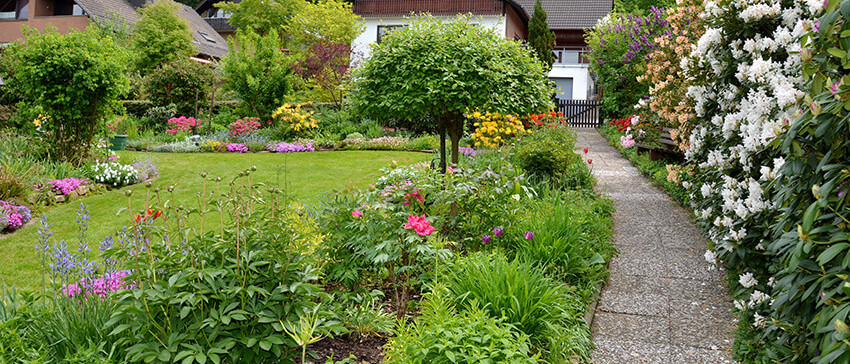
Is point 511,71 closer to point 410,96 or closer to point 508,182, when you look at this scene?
point 410,96

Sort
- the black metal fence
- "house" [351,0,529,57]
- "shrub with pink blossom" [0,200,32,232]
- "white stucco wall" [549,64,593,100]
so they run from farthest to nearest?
1. "white stucco wall" [549,64,593,100]
2. "house" [351,0,529,57]
3. the black metal fence
4. "shrub with pink blossom" [0,200,32,232]

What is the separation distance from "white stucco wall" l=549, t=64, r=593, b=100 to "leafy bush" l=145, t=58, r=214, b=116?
17996 millimetres

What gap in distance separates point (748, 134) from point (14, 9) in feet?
115

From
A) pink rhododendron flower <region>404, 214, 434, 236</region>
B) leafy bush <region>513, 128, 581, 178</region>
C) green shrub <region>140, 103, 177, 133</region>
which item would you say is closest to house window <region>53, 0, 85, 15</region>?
green shrub <region>140, 103, 177, 133</region>

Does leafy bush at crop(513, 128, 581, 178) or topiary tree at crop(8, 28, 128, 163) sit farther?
topiary tree at crop(8, 28, 128, 163)

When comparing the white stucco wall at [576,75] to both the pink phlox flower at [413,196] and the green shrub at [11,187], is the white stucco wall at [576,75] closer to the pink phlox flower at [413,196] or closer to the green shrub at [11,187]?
the green shrub at [11,187]

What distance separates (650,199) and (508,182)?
3.46 m

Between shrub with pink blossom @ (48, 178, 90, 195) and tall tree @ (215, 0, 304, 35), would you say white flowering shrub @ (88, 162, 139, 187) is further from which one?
tall tree @ (215, 0, 304, 35)

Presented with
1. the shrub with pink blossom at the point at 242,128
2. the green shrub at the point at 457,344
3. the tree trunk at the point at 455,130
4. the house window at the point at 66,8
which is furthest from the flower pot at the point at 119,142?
the house window at the point at 66,8

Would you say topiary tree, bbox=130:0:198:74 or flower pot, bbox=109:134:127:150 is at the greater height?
topiary tree, bbox=130:0:198:74

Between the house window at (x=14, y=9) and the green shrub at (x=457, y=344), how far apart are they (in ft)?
110

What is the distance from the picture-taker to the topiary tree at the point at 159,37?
23.9 m

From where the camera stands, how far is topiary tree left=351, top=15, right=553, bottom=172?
593 cm

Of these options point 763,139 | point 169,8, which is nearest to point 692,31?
point 763,139
